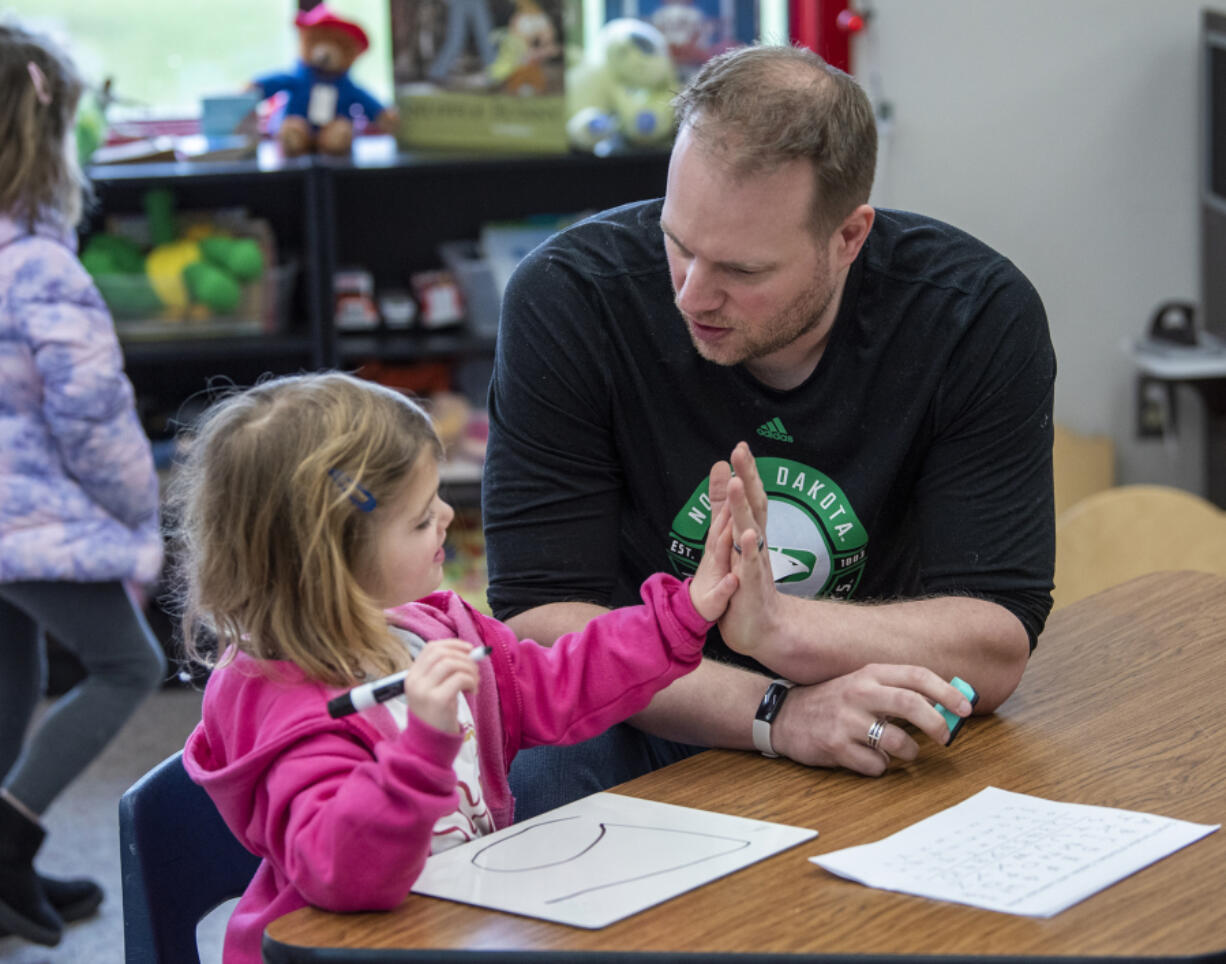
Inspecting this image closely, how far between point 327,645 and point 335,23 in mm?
2435

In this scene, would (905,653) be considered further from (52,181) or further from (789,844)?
(52,181)

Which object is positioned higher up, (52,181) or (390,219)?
(52,181)

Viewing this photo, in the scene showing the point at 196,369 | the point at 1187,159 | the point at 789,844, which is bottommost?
the point at 196,369

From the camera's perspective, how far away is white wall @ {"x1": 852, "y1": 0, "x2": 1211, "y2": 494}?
3.33 m

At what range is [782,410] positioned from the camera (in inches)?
60.4

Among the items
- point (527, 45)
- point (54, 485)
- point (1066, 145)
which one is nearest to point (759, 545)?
point (54, 485)

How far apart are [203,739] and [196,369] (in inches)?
104

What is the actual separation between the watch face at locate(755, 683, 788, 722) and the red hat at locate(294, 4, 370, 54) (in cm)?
233

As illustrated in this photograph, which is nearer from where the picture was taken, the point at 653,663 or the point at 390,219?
the point at 653,663

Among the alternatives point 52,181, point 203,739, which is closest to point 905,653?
point 203,739

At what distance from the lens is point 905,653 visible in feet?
4.50

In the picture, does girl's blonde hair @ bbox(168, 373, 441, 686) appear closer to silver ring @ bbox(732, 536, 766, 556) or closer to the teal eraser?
silver ring @ bbox(732, 536, 766, 556)

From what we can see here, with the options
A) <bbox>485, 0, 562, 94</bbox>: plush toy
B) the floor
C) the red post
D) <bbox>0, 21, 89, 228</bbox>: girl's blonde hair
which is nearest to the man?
the floor

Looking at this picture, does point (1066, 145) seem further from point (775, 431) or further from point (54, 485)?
point (54, 485)
